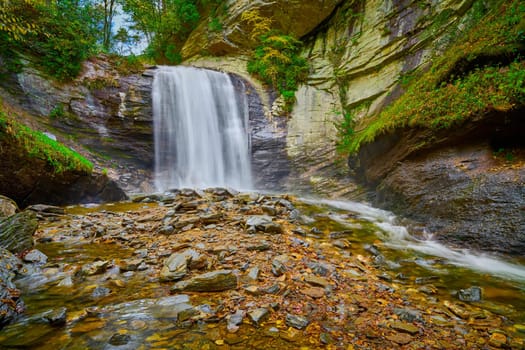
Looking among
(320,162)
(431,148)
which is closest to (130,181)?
(320,162)

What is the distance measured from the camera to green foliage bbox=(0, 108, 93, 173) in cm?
503

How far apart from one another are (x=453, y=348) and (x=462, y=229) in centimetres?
319

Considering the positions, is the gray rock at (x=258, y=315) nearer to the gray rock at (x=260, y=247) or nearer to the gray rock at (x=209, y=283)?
the gray rock at (x=209, y=283)

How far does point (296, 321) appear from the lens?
182cm

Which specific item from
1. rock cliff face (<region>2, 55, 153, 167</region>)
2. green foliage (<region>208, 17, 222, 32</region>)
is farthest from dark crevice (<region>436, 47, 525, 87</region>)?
green foliage (<region>208, 17, 222, 32</region>)

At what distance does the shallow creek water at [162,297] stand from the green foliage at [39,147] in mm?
2289

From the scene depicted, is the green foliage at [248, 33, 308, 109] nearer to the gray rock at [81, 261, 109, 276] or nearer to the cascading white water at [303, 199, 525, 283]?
the cascading white water at [303, 199, 525, 283]

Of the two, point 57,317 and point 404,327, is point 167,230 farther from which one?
point 404,327

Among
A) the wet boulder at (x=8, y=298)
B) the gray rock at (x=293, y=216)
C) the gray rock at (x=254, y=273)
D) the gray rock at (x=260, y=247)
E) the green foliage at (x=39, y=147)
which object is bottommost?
the gray rock at (x=293, y=216)

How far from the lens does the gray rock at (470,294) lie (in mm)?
2393

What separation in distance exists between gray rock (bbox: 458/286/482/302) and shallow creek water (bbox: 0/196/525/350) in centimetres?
6

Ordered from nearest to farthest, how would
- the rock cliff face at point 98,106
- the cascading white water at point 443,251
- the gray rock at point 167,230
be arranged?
the cascading white water at point 443,251 < the gray rock at point 167,230 < the rock cliff face at point 98,106

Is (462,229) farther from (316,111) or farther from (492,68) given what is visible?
(316,111)

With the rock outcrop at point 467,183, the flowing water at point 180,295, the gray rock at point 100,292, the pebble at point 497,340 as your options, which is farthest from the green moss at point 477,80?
the gray rock at point 100,292
